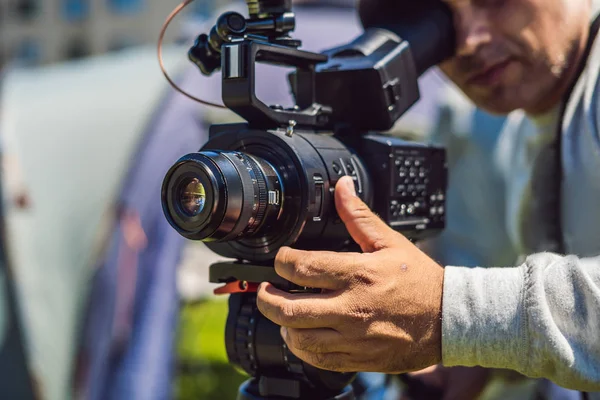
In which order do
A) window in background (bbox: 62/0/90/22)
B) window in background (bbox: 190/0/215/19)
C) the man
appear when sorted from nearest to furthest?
1. the man
2. window in background (bbox: 190/0/215/19)
3. window in background (bbox: 62/0/90/22)

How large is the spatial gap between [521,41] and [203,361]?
133 cm

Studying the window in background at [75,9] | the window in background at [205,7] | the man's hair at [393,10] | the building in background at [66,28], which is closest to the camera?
the man's hair at [393,10]

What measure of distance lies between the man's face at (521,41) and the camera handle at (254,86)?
290mm

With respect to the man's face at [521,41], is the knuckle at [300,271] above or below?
below

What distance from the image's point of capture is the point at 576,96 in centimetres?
100

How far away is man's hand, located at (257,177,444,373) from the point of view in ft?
2.23

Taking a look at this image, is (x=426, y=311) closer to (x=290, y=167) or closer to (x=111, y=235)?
(x=290, y=167)

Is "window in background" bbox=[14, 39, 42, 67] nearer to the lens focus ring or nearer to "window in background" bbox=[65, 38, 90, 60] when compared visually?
"window in background" bbox=[65, 38, 90, 60]

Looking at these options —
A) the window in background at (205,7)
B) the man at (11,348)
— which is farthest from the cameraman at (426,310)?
the window in background at (205,7)

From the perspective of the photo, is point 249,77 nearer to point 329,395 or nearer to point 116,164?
point 329,395

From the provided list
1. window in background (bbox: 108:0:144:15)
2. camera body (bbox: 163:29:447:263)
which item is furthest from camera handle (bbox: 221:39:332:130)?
window in background (bbox: 108:0:144:15)

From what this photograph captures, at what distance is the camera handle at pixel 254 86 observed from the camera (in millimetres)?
741

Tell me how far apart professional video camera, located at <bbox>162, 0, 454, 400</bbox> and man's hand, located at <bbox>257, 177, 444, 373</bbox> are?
1.5 inches

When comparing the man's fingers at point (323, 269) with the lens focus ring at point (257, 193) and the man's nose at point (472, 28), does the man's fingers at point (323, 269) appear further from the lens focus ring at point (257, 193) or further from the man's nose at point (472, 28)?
the man's nose at point (472, 28)
